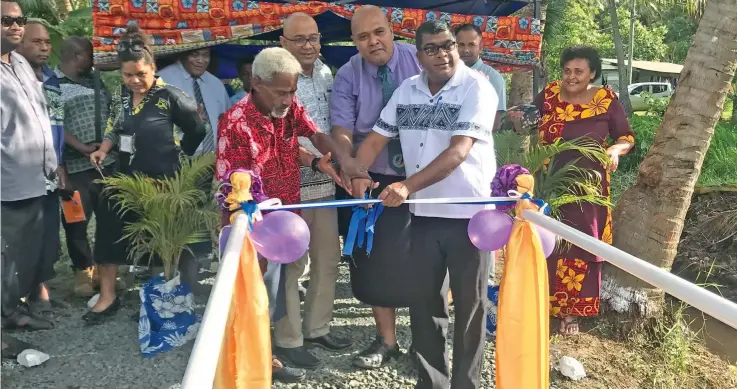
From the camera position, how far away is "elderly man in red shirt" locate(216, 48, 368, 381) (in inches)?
111

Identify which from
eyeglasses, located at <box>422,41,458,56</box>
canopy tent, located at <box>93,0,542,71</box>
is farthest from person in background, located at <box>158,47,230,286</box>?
eyeglasses, located at <box>422,41,458,56</box>

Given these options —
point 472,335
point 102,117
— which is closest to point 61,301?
point 102,117

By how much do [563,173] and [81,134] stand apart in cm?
321

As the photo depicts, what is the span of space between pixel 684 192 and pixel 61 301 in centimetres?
439

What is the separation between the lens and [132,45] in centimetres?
356

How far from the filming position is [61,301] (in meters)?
4.58

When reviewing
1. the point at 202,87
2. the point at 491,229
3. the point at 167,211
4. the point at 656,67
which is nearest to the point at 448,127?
the point at 491,229

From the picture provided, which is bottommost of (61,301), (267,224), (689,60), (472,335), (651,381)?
(651,381)

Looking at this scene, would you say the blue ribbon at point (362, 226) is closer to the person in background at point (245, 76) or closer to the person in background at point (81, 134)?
the person in background at point (81, 134)

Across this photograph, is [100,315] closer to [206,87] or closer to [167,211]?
[167,211]

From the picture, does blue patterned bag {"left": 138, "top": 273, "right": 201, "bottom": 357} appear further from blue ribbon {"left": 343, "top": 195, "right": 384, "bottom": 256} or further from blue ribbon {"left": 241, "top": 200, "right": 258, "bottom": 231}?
blue ribbon {"left": 241, "top": 200, "right": 258, "bottom": 231}

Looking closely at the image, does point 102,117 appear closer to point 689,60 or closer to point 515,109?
point 515,109

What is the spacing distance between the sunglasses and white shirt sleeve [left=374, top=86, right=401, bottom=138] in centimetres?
154

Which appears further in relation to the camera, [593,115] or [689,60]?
[689,60]
